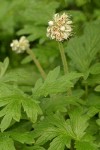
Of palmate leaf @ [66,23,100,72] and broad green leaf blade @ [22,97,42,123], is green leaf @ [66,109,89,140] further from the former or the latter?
palmate leaf @ [66,23,100,72]

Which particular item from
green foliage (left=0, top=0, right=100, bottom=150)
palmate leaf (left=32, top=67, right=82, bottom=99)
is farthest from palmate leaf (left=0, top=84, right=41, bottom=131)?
palmate leaf (left=32, top=67, right=82, bottom=99)

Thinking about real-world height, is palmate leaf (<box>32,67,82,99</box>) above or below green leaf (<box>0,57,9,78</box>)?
below

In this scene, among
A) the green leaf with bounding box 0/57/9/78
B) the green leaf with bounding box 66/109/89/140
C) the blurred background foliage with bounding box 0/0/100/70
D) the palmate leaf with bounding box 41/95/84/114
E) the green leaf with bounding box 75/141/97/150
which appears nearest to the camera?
the green leaf with bounding box 75/141/97/150

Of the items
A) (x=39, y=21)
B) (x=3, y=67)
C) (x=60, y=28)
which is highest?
(x=39, y=21)

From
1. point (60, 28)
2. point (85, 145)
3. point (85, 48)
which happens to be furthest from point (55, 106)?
point (85, 48)

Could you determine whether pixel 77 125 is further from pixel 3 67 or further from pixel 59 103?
pixel 3 67

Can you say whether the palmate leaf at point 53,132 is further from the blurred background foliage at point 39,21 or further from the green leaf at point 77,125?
the blurred background foliage at point 39,21

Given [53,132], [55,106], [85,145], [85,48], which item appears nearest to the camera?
[85,145]
